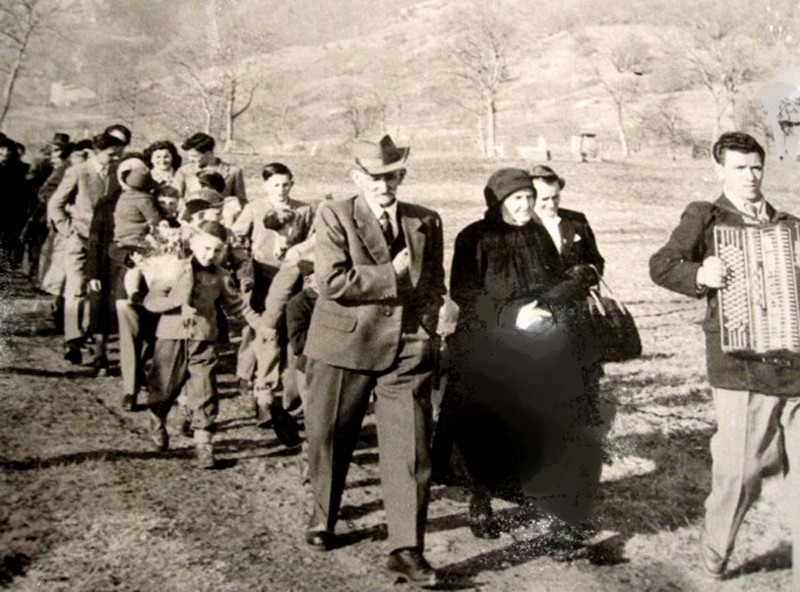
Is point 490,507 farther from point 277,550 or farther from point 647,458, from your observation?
point 647,458

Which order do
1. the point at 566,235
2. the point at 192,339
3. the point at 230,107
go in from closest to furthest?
the point at 566,235 → the point at 192,339 → the point at 230,107

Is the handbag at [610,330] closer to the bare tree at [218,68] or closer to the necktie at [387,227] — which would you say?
the necktie at [387,227]

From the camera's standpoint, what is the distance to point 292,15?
1126 centimetres

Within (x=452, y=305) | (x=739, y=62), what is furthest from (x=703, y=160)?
(x=452, y=305)

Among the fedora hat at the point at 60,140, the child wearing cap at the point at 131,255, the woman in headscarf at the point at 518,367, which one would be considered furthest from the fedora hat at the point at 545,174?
the fedora hat at the point at 60,140

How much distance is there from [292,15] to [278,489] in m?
8.25

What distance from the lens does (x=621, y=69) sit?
22594mm

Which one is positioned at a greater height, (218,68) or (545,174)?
(218,68)

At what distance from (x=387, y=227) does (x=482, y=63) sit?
1857cm

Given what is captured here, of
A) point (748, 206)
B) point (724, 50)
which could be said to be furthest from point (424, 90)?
point (748, 206)

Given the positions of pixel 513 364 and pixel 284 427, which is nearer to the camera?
pixel 513 364

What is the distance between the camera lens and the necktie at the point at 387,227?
12.3ft

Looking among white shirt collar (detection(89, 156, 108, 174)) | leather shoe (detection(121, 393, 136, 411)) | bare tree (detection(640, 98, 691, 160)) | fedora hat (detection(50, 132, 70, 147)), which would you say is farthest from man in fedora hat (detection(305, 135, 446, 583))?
bare tree (detection(640, 98, 691, 160))

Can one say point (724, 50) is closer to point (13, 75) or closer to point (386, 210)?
point (13, 75)
